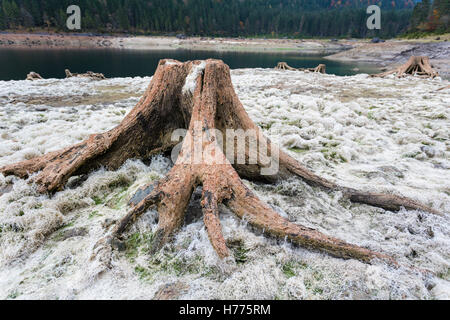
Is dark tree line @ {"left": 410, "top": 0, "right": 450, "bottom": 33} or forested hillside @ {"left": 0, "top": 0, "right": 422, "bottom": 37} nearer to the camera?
dark tree line @ {"left": 410, "top": 0, "right": 450, "bottom": 33}

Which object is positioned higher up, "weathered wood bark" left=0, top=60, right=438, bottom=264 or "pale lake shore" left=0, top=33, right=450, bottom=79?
"pale lake shore" left=0, top=33, right=450, bottom=79

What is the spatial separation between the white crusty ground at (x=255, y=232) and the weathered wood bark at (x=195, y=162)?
0.48ft

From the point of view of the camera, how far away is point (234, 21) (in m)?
137

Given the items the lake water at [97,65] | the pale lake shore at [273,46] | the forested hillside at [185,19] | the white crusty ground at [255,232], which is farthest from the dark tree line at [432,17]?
the white crusty ground at [255,232]

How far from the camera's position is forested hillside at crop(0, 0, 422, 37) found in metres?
93.0

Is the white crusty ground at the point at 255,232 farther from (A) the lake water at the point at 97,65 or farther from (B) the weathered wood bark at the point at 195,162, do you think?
(A) the lake water at the point at 97,65

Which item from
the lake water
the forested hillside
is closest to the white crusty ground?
the lake water

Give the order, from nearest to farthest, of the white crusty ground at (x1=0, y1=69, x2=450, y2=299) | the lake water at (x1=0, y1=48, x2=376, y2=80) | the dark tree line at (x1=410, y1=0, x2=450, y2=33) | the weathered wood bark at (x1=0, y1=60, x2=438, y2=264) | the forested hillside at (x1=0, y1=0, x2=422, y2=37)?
the white crusty ground at (x1=0, y1=69, x2=450, y2=299)
the weathered wood bark at (x1=0, y1=60, x2=438, y2=264)
the lake water at (x1=0, y1=48, x2=376, y2=80)
the dark tree line at (x1=410, y1=0, x2=450, y2=33)
the forested hillside at (x1=0, y1=0, x2=422, y2=37)

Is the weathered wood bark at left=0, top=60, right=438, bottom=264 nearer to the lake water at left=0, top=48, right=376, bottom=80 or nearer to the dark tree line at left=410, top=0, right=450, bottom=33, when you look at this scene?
the lake water at left=0, top=48, right=376, bottom=80

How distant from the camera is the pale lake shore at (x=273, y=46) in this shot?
154 ft

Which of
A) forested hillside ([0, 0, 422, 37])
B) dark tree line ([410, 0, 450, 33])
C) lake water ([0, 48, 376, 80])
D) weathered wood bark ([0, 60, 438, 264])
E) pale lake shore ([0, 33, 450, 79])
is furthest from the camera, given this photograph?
forested hillside ([0, 0, 422, 37])

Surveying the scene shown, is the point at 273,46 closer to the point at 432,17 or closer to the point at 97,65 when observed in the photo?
the point at 432,17

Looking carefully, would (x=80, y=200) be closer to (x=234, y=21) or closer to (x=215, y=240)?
(x=215, y=240)

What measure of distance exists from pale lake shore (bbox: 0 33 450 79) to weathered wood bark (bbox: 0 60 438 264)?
44.0 meters
